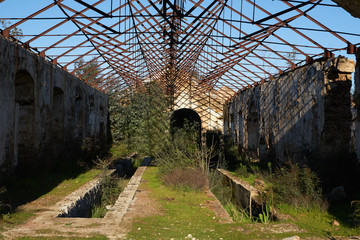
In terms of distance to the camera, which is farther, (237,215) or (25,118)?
(25,118)

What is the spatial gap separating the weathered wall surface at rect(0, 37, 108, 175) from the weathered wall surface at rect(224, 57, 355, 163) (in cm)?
733

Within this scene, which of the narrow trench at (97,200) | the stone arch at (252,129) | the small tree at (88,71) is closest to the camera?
the narrow trench at (97,200)

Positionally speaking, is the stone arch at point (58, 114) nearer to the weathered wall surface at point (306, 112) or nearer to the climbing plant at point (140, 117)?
the climbing plant at point (140, 117)

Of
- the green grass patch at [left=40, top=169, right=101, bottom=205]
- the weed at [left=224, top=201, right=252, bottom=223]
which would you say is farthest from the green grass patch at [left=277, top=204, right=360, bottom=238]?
the green grass patch at [left=40, top=169, right=101, bottom=205]

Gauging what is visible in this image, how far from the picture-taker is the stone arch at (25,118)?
9.72 m

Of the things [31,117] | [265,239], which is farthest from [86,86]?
[265,239]

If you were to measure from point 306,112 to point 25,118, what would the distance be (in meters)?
8.30

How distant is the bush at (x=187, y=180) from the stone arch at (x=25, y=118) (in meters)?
3.92

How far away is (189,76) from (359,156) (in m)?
15.3

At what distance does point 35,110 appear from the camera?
1004 cm

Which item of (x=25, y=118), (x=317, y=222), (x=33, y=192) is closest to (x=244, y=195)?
(x=317, y=222)

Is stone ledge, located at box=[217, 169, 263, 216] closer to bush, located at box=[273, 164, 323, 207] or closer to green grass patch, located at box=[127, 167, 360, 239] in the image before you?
bush, located at box=[273, 164, 323, 207]

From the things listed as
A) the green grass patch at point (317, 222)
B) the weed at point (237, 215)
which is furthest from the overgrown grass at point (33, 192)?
the green grass patch at point (317, 222)

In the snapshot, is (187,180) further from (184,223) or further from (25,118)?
(25,118)
